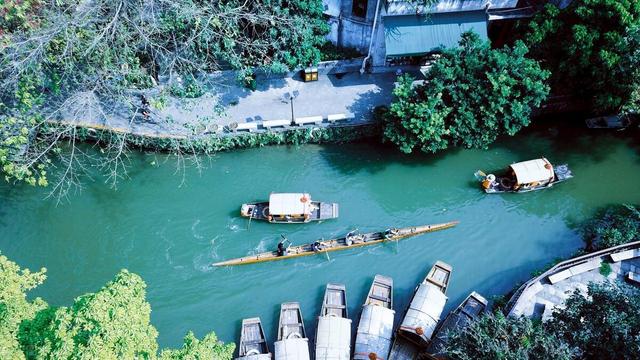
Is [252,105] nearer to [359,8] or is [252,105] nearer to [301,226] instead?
[301,226]

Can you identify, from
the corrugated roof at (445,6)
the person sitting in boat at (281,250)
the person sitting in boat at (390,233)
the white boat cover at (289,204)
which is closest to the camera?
the person sitting in boat at (281,250)

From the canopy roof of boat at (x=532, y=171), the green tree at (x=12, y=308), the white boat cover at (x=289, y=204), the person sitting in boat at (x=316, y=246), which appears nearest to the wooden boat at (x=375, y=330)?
the person sitting in boat at (x=316, y=246)

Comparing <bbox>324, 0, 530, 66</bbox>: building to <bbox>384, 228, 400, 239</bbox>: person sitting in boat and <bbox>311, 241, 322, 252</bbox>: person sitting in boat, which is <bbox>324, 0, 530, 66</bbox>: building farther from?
<bbox>311, 241, 322, 252</bbox>: person sitting in boat

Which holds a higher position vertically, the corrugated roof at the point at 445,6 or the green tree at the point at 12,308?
the corrugated roof at the point at 445,6

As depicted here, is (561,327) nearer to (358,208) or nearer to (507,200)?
(507,200)

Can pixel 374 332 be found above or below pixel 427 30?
below

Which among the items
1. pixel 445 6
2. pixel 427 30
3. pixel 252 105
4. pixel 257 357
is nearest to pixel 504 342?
pixel 257 357

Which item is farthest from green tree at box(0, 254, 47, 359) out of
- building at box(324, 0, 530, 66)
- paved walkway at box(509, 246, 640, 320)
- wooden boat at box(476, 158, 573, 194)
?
wooden boat at box(476, 158, 573, 194)

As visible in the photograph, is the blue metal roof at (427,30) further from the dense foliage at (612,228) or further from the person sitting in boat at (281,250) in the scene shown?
the person sitting in boat at (281,250)
